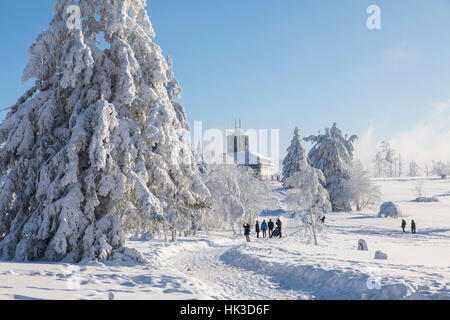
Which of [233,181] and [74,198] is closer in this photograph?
[74,198]

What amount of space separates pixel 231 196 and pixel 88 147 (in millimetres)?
21109

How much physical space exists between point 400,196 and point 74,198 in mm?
70206

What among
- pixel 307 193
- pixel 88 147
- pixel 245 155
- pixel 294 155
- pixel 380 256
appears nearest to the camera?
pixel 88 147

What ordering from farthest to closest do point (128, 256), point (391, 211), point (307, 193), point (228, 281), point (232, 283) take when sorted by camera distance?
point (391, 211) → point (307, 193) → point (128, 256) → point (228, 281) → point (232, 283)

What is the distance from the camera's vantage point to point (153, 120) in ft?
34.9

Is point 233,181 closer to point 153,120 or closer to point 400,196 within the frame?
point 153,120

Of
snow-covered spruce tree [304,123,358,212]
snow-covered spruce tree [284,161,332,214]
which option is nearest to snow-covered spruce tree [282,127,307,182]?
snow-covered spruce tree [304,123,358,212]

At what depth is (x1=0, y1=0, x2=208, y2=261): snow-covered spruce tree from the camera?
9.71 metres

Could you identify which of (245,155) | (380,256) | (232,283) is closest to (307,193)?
(380,256)

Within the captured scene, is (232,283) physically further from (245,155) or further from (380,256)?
(245,155)

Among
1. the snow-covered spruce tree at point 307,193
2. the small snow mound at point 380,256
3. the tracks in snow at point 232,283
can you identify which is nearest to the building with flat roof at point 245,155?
the snow-covered spruce tree at point 307,193

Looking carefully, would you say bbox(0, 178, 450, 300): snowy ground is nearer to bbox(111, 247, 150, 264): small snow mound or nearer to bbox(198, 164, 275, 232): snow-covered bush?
bbox(111, 247, 150, 264): small snow mound

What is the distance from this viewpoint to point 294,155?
59.1 metres
